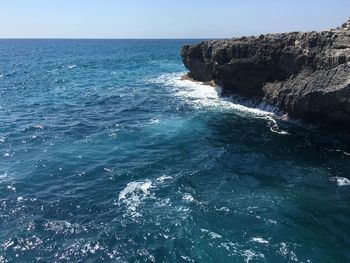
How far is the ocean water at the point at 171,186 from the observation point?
933 inches

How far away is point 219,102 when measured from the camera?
59.2m

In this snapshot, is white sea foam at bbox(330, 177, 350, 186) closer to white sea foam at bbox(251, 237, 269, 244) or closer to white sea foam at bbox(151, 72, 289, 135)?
white sea foam at bbox(251, 237, 269, 244)

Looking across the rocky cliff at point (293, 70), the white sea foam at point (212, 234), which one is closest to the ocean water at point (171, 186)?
the white sea foam at point (212, 234)

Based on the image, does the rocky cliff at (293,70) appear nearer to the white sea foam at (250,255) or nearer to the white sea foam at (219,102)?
the white sea foam at (219,102)

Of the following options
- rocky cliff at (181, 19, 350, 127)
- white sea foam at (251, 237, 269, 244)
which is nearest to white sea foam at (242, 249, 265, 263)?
white sea foam at (251, 237, 269, 244)

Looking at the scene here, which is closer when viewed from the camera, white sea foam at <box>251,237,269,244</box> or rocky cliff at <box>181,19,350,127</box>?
white sea foam at <box>251,237,269,244</box>

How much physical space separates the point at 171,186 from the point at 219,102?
30.1m

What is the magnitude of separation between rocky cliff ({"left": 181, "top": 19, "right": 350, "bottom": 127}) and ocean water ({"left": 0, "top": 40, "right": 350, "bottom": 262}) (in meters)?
3.22

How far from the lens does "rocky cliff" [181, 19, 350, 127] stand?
130 ft

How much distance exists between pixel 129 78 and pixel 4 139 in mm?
51280

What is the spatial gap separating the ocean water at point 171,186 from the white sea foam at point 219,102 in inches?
15.0

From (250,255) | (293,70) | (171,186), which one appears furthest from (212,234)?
(293,70)

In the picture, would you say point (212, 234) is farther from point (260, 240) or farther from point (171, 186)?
point (171, 186)

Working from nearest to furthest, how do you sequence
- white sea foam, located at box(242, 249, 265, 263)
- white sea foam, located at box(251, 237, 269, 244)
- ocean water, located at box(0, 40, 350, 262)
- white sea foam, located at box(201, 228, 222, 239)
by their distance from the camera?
white sea foam, located at box(242, 249, 265, 263) → ocean water, located at box(0, 40, 350, 262) → white sea foam, located at box(251, 237, 269, 244) → white sea foam, located at box(201, 228, 222, 239)
